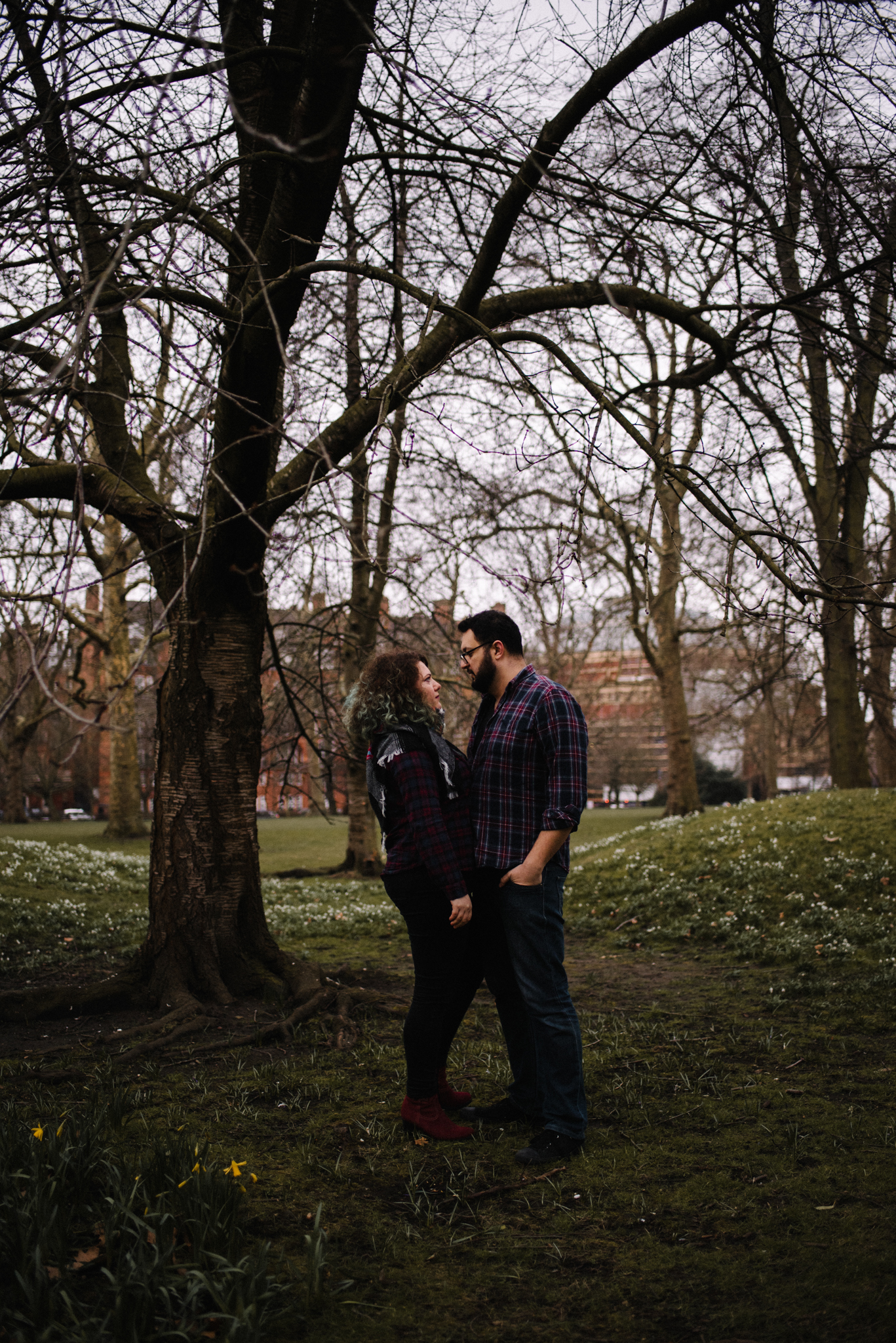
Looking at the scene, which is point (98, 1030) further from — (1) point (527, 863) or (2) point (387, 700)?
(1) point (527, 863)

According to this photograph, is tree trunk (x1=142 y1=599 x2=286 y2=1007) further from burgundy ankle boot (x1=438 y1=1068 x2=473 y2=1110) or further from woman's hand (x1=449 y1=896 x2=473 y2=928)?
woman's hand (x1=449 y1=896 x2=473 y2=928)

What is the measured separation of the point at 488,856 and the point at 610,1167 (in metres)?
1.19

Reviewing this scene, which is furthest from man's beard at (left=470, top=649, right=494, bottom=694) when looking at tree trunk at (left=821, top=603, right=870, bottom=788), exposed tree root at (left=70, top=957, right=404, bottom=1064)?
tree trunk at (left=821, top=603, right=870, bottom=788)

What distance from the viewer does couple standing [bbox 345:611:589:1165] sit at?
346 centimetres

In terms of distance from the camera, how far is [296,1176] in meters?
3.22

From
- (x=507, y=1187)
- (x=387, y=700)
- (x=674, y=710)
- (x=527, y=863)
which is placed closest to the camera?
(x=507, y=1187)

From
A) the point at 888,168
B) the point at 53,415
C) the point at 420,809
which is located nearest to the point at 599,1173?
the point at 420,809

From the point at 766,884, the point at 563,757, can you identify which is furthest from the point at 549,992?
the point at 766,884

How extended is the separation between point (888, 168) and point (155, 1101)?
18.6 ft

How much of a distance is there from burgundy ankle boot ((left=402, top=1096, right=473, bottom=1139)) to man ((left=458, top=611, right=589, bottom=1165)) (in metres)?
0.24

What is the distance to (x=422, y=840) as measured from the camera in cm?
350

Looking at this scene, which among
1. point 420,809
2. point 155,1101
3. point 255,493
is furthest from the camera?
point 255,493

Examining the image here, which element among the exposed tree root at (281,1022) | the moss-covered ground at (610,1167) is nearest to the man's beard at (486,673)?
the moss-covered ground at (610,1167)

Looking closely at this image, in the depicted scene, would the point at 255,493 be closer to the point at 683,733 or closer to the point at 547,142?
the point at 547,142
